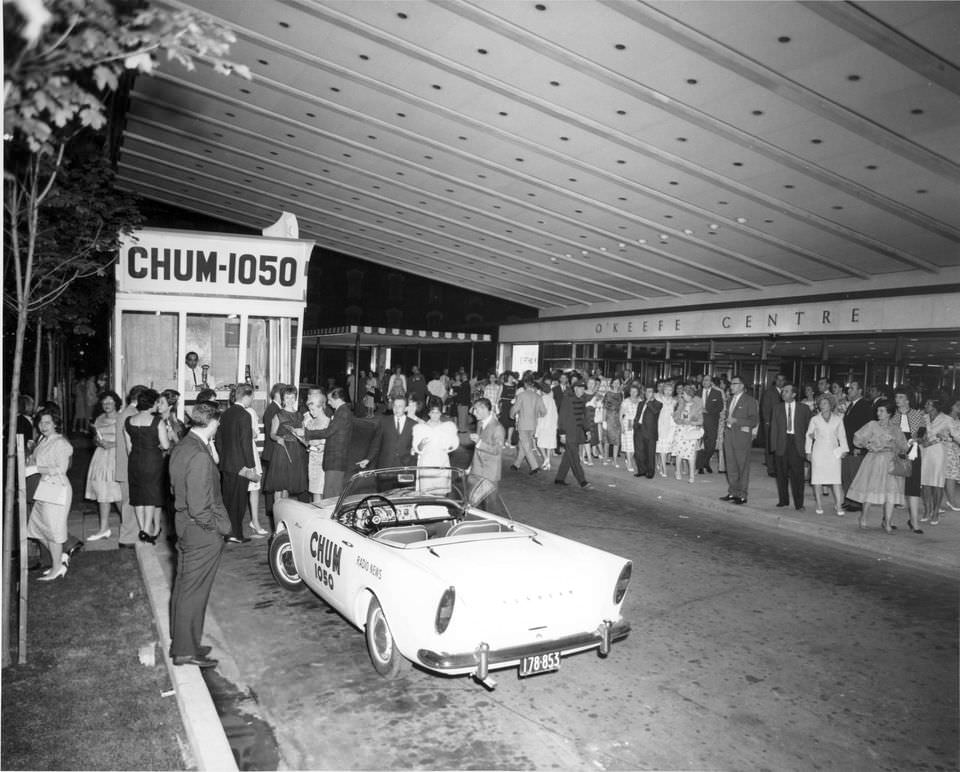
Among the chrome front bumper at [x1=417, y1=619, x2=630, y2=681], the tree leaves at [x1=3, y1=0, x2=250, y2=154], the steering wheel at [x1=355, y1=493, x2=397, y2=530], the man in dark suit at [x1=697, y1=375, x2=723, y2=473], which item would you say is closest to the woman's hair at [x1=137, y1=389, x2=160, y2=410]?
the steering wheel at [x1=355, y1=493, x2=397, y2=530]

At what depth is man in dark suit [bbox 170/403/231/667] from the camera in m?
4.82

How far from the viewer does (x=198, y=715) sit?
3.98 meters

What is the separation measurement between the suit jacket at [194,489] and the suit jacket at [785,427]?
8.61m

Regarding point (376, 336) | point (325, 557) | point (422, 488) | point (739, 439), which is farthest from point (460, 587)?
point (376, 336)

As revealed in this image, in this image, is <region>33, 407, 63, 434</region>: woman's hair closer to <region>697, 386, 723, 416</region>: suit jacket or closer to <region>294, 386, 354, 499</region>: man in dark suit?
<region>294, 386, 354, 499</region>: man in dark suit

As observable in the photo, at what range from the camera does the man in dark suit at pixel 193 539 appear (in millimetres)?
4824

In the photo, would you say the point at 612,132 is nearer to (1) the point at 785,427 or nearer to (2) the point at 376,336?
(1) the point at 785,427

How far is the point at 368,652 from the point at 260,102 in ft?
53.0

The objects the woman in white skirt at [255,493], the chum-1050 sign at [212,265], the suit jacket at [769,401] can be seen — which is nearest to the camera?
the woman in white skirt at [255,493]

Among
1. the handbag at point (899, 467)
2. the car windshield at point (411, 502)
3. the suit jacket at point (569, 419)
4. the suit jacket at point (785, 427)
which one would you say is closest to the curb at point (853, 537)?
the handbag at point (899, 467)

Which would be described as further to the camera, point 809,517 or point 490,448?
point 809,517

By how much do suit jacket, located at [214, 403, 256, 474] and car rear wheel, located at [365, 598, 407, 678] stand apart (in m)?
3.64

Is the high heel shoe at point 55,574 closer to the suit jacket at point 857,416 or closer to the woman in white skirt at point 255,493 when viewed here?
the woman in white skirt at point 255,493

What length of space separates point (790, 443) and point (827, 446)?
24.1 inches
